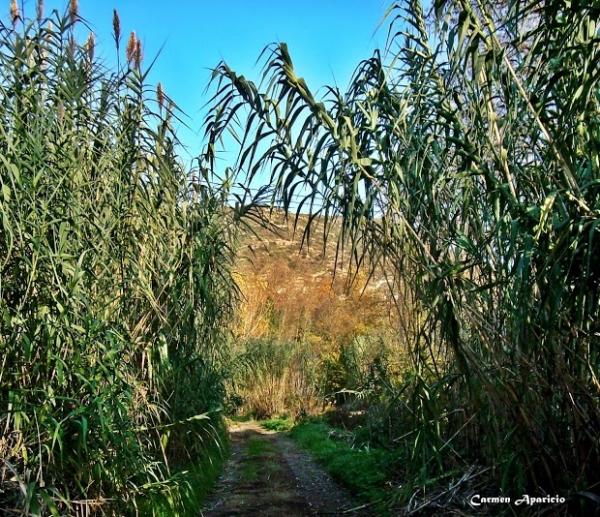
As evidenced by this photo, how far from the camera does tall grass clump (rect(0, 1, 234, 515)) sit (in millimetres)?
2605

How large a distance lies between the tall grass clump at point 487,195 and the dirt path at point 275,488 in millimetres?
1782

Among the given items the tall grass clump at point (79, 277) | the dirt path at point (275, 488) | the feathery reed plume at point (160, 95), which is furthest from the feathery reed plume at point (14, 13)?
the dirt path at point (275, 488)

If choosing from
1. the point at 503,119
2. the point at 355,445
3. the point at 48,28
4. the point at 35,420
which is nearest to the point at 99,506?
the point at 35,420

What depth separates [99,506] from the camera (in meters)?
3.01

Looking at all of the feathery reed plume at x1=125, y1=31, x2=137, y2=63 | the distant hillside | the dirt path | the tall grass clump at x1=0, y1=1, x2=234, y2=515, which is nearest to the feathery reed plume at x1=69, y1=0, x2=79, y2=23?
the tall grass clump at x1=0, y1=1, x2=234, y2=515

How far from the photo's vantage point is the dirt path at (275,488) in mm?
4902

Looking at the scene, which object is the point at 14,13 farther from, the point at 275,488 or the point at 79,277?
the point at 275,488

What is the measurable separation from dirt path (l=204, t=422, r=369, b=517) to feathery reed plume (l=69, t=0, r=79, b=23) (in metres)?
3.65

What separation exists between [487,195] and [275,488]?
3.90 metres

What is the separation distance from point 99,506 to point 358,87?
2.69 metres

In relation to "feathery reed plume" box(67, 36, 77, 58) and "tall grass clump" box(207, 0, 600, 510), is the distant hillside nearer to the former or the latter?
"tall grass clump" box(207, 0, 600, 510)

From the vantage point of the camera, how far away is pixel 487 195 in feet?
→ 10.3

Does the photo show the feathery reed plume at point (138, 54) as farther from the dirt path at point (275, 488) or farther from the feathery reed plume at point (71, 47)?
the dirt path at point (275, 488)

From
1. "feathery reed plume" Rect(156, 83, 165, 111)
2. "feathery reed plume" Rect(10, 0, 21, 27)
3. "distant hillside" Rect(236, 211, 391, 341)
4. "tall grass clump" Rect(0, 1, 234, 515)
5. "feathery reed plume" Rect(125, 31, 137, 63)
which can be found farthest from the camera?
"distant hillside" Rect(236, 211, 391, 341)
